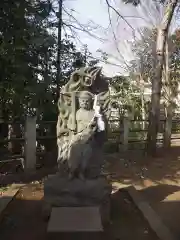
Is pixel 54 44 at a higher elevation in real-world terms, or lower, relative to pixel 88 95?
higher

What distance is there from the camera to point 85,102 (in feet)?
17.8

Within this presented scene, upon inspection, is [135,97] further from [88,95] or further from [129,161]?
[88,95]

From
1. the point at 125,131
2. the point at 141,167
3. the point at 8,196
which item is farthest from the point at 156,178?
the point at 8,196

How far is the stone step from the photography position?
12.8 feet

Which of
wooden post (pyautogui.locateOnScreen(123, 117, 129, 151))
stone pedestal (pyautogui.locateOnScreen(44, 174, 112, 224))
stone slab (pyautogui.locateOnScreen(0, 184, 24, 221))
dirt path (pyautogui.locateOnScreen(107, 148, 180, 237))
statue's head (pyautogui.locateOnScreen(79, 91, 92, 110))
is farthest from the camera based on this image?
wooden post (pyautogui.locateOnScreen(123, 117, 129, 151))

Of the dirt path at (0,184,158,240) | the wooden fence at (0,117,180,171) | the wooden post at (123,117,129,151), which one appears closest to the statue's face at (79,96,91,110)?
the dirt path at (0,184,158,240)

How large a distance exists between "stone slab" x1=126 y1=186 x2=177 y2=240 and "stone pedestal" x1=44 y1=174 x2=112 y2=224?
0.65 meters

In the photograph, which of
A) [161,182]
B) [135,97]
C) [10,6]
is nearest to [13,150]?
[161,182]

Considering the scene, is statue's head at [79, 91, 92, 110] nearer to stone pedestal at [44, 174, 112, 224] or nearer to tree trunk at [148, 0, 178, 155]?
stone pedestal at [44, 174, 112, 224]

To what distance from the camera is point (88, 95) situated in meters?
5.45

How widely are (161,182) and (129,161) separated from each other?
2.13 m

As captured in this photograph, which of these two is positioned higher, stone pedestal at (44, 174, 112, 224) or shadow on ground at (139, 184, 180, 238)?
stone pedestal at (44, 174, 112, 224)

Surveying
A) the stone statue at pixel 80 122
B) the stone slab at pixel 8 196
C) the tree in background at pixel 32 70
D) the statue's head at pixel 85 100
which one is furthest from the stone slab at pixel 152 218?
the tree in background at pixel 32 70

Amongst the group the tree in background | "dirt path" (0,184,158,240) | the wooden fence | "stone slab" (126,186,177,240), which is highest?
the tree in background
